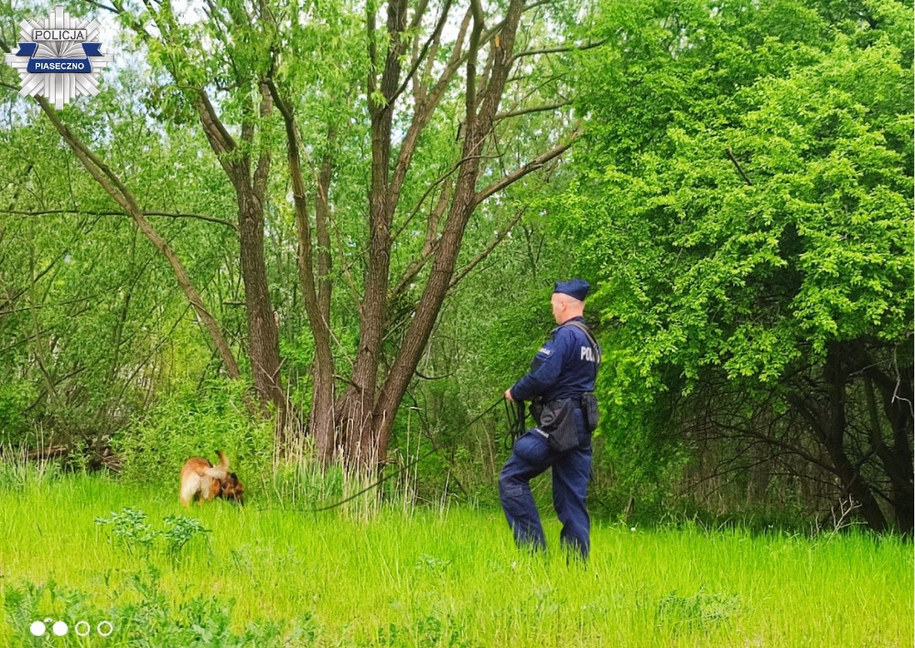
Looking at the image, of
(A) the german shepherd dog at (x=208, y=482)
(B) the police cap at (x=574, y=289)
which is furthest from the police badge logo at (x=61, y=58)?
(B) the police cap at (x=574, y=289)

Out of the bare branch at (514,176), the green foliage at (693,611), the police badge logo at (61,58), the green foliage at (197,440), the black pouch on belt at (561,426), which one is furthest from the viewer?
the bare branch at (514,176)

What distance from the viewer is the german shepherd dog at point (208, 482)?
8773 mm

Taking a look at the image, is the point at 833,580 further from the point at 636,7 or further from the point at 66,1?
the point at 66,1

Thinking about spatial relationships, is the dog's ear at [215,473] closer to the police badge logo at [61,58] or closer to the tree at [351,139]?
the tree at [351,139]

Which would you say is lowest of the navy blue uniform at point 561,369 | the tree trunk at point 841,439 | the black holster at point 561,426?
the tree trunk at point 841,439

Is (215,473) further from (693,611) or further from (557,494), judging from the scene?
(693,611)

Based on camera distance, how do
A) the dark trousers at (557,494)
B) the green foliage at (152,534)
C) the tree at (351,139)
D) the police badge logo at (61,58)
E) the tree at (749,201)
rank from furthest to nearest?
the police badge logo at (61,58)
the tree at (749,201)
the tree at (351,139)
the dark trousers at (557,494)
the green foliage at (152,534)

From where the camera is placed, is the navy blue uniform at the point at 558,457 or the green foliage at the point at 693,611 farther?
the navy blue uniform at the point at 558,457

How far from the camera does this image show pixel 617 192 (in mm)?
10742

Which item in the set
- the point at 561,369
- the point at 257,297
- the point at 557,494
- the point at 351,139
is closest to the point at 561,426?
the point at 561,369

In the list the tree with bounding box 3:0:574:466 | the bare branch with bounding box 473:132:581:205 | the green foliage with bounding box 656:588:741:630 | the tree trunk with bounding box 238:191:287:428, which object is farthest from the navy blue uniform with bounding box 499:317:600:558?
the tree trunk with bounding box 238:191:287:428

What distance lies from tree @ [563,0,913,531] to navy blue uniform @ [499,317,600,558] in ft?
13.0

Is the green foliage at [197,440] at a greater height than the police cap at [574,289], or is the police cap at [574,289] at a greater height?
the police cap at [574,289]

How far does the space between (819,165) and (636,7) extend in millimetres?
3580
